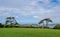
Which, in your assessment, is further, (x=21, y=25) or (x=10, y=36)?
(x=21, y=25)

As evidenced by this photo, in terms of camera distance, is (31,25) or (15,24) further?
(15,24)

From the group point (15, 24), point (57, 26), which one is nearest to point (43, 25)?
point (57, 26)

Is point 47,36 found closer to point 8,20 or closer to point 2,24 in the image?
point 2,24

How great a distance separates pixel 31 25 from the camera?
20.0 m

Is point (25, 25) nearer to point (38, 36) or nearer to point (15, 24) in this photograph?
point (15, 24)

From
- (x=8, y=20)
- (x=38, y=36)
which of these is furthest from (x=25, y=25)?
(x=38, y=36)

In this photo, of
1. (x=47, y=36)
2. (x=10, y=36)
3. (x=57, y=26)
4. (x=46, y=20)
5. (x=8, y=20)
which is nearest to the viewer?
(x=10, y=36)

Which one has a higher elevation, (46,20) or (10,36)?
(46,20)

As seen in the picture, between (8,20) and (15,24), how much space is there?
189 cm

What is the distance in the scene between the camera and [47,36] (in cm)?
933

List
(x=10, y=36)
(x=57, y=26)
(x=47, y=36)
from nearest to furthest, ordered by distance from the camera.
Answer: (x=10, y=36)
(x=47, y=36)
(x=57, y=26)

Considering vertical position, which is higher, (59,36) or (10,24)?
(10,24)

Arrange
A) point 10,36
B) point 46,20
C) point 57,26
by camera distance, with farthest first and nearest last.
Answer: point 46,20, point 57,26, point 10,36

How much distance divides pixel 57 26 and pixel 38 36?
1003 centimetres
